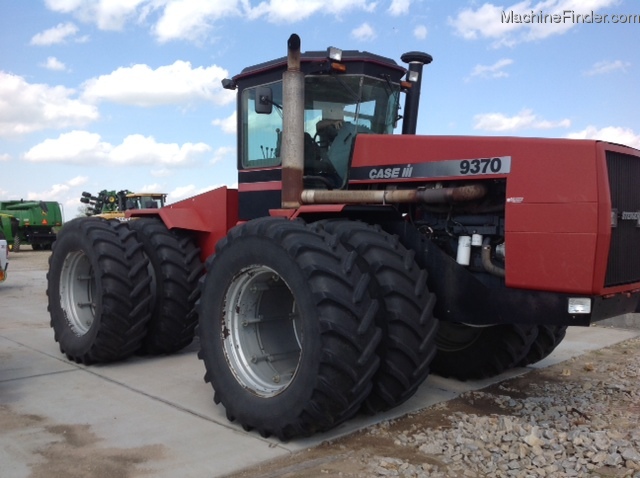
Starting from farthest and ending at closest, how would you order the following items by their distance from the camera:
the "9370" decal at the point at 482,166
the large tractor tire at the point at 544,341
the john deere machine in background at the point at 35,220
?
the john deere machine in background at the point at 35,220, the large tractor tire at the point at 544,341, the "9370" decal at the point at 482,166

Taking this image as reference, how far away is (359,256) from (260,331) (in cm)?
121

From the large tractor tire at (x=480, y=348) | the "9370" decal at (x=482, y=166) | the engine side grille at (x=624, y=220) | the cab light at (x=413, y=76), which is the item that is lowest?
the large tractor tire at (x=480, y=348)

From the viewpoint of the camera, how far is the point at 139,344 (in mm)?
6223

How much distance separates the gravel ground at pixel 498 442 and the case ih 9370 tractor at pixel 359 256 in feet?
0.95

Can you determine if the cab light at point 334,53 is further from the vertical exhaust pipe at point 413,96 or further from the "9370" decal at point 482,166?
the "9370" decal at point 482,166

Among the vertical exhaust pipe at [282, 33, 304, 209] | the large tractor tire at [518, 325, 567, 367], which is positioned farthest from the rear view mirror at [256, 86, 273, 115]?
the large tractor tire at [518, 325, 567, 367]

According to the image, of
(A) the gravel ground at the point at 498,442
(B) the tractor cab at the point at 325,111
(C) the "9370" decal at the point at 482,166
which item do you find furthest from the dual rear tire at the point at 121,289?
(C) the "9370" decal at the point at 482,166

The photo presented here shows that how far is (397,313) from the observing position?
4004 mm

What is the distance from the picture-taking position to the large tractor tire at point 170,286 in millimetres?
6211

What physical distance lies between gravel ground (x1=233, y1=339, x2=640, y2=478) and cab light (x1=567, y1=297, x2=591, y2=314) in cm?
89

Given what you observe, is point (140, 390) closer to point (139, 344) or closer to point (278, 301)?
point (139, 344)

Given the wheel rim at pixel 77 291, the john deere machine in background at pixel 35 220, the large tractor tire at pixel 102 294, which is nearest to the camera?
the large tractor tire at pixel 102 294

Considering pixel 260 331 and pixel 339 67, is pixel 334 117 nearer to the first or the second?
pixel 339 67

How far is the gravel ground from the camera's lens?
3.72 metres
